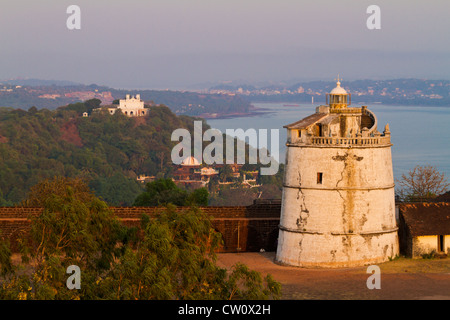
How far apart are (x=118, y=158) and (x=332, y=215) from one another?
159 m

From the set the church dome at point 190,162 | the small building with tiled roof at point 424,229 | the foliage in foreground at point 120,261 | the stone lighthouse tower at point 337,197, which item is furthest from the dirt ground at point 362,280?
the church dome at point 190,162

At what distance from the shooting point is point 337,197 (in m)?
36.5

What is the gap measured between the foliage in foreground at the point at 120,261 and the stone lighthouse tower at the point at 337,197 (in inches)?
246

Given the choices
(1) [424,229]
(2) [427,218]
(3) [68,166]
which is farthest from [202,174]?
(1) [424,229]

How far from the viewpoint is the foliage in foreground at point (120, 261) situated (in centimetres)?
2669

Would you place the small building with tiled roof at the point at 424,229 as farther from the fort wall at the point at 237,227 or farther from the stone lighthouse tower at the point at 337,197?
the fort wall at the point at 237,227

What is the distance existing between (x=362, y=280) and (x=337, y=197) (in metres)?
3.58

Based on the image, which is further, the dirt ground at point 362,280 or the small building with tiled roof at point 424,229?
the small building with tiled roof at point 424,229

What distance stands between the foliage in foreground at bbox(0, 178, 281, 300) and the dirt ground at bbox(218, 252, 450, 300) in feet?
12.9

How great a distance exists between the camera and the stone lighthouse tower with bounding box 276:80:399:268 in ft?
120

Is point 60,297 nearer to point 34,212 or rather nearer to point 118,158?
point 34,212

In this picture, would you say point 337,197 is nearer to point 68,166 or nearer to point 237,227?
point 237,227
